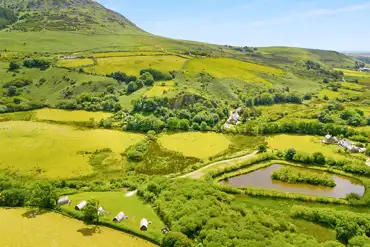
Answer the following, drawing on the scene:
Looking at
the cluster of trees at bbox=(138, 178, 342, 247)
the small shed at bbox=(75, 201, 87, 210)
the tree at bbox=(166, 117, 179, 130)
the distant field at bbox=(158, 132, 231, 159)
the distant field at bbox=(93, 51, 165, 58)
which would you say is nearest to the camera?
the cluster of trees at bbox=(138, 178, 342, 247)

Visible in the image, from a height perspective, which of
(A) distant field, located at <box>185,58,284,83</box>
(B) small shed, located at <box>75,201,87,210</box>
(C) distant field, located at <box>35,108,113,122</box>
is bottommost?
(B) small shed, located at <box>75,201,87,210</box>

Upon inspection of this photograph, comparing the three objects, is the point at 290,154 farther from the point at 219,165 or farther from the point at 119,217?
the point at 119,217

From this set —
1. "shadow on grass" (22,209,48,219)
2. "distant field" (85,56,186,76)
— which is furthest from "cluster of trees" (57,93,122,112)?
"shadow on grass" (22,209,48,219)

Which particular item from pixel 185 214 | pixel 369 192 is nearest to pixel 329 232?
pixel 369 192

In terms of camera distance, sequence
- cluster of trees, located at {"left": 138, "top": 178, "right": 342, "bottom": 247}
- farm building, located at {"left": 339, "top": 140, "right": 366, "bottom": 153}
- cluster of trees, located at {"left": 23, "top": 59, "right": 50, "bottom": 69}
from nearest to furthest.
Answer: cluster of trees, located at {"left": 138, "top": 178, "right": 342, "bottom": 247}
farm building, located at {"left": 339, "top": 140, "right": 366, "bottom": 153}
cluster of trees, located at {"left": 23, "top": 59, "right": 50, "bottom": 69}

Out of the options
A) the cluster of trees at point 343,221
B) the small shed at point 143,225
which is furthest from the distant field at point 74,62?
the cluster of trees at point 343,221

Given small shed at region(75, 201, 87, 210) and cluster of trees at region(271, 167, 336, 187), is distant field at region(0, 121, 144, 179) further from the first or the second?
cluster of trees at region(271, 167, 336, 187)

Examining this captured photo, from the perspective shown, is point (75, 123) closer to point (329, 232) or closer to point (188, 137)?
point (188, 137)
